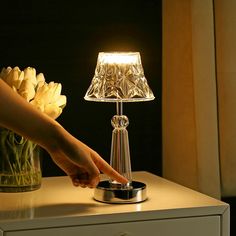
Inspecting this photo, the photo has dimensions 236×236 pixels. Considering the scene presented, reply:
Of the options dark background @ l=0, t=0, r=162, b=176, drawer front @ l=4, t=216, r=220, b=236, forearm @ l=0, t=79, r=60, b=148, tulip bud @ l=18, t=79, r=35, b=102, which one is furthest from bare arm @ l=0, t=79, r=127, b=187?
dark background @ l=0, t=0, r=162, b=176

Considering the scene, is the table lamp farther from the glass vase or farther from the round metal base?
the glass vase

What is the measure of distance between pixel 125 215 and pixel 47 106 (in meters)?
0.34

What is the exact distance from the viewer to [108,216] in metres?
1.26

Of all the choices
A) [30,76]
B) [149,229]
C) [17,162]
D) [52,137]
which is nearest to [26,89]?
[30,76]

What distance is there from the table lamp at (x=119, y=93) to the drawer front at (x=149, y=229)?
9 centimetres

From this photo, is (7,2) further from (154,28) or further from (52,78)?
(154,28)

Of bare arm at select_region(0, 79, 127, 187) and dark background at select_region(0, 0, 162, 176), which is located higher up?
dark background at select_region(0, 0, 162, 176)

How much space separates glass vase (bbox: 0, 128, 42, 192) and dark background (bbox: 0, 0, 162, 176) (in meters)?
0.34

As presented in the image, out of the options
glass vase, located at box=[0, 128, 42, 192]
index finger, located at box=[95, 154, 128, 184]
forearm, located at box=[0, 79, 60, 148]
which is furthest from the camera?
glass vase, located at box=[0, 128, 42, 192]

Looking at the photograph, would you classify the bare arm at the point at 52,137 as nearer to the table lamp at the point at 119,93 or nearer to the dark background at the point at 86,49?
the table lamp at the point at 119,93

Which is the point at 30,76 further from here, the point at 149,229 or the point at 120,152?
the point at 149,229

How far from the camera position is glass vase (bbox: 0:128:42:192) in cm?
142

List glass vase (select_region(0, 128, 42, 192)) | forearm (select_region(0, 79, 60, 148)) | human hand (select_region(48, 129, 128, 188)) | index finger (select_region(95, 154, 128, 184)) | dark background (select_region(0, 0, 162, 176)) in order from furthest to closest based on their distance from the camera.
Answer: dark background (select_region(0, 0, 162, 176)) → glass vase (select_region(0, 128, 42, 192)) → index finger (select_region(95, 154, 128, 184)) → human hand (select_region(48, 129, 128, 188)) → forearm (select_region(0, 79, 60, 148))

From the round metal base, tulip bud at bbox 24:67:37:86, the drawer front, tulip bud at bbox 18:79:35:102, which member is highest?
tulip bud at bbox 24:67:37:86
